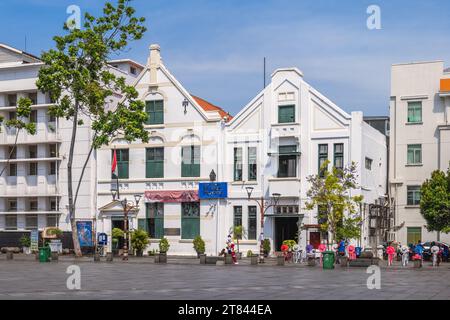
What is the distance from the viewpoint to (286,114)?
170 feet

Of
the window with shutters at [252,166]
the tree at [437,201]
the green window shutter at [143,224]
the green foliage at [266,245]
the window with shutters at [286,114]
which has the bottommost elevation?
the green foliage at [266,245]

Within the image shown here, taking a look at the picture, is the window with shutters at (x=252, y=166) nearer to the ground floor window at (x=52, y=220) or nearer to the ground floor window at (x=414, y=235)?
the ground floor window at (x=414, y=235)

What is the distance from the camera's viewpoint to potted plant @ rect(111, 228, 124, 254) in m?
53.2

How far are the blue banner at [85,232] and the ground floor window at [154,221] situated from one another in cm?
447

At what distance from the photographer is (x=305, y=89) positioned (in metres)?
51.2

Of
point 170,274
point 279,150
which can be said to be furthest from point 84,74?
point 170,274

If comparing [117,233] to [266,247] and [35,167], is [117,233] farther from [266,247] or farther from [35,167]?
[35,167]

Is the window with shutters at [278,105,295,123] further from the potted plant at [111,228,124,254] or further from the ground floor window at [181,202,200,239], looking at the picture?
the potted plant at [111,228,124,254]

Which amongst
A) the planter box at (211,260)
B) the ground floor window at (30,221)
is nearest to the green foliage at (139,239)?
the planter box at (211,260)

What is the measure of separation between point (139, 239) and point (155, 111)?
9.94 m

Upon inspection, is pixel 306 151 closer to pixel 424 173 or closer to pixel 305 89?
pixel 305 89

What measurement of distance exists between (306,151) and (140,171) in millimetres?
13206

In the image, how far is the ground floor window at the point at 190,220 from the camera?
176 feet

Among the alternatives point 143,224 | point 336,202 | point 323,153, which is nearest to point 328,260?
point 336,202
